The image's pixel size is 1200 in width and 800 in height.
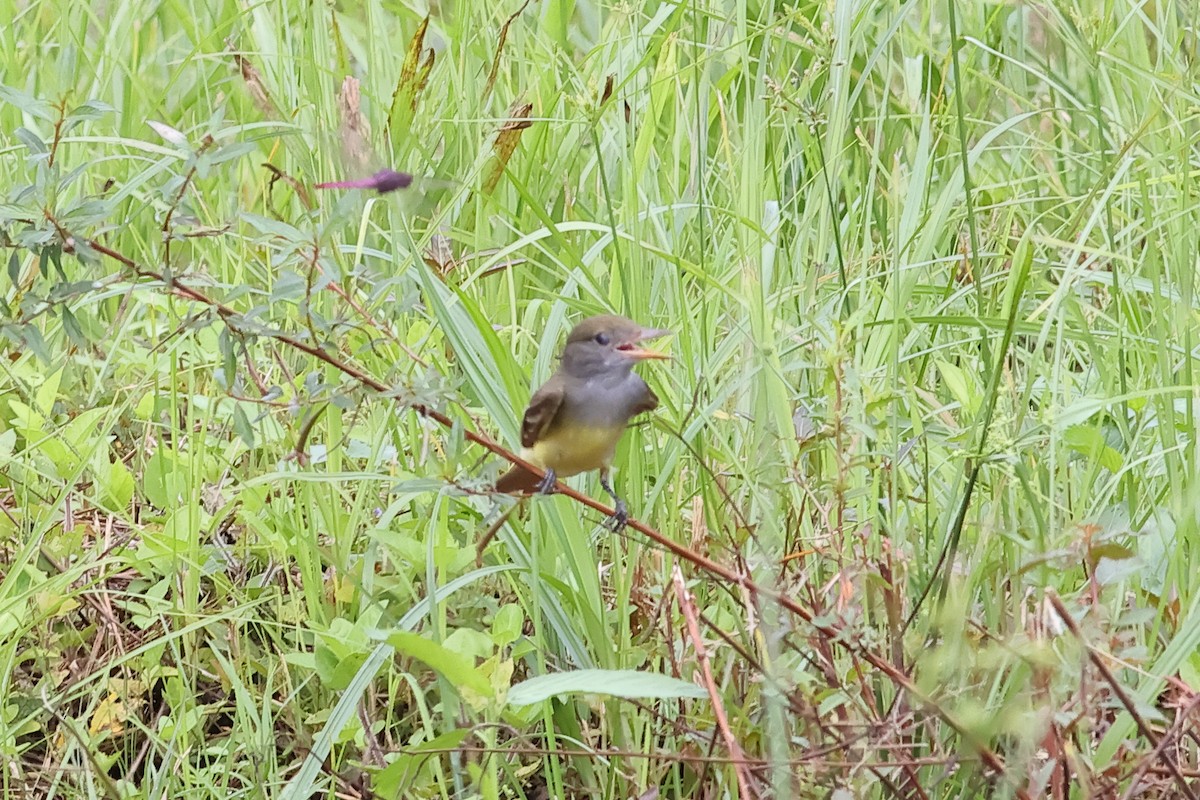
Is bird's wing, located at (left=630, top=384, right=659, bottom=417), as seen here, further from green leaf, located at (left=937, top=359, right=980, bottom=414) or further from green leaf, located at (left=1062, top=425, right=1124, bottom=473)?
green leaf, located at (left=1062, top=425, right=1124, bottom=473)

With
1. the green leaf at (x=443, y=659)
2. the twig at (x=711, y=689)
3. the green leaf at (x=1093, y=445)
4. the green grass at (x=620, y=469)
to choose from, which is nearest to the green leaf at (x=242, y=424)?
the green grass at (x=620, y=469)

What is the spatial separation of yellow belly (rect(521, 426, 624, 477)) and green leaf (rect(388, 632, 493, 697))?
0.45m

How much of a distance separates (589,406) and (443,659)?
0.55 meters

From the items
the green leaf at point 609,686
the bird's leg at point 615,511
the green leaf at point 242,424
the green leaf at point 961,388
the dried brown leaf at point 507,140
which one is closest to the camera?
the green leaf at point 609,686

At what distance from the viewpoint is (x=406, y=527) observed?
8.90ft

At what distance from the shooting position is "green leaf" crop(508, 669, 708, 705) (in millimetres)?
1884

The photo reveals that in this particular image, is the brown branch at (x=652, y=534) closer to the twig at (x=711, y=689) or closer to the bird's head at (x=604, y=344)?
the twig at (x=711, y=689)

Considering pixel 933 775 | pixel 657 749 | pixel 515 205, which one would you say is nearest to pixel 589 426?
pixel 657 749

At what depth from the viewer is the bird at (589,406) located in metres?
2.36

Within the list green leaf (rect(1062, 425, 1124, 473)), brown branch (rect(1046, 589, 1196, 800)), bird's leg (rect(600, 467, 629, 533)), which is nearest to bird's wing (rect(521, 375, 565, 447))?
bird's leg (rect(600, 467, 629, 533))

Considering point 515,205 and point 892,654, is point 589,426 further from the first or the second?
point 515,205

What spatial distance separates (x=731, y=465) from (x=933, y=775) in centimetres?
64

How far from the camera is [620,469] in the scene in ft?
8.45

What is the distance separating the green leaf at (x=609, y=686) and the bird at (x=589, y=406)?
41cm
